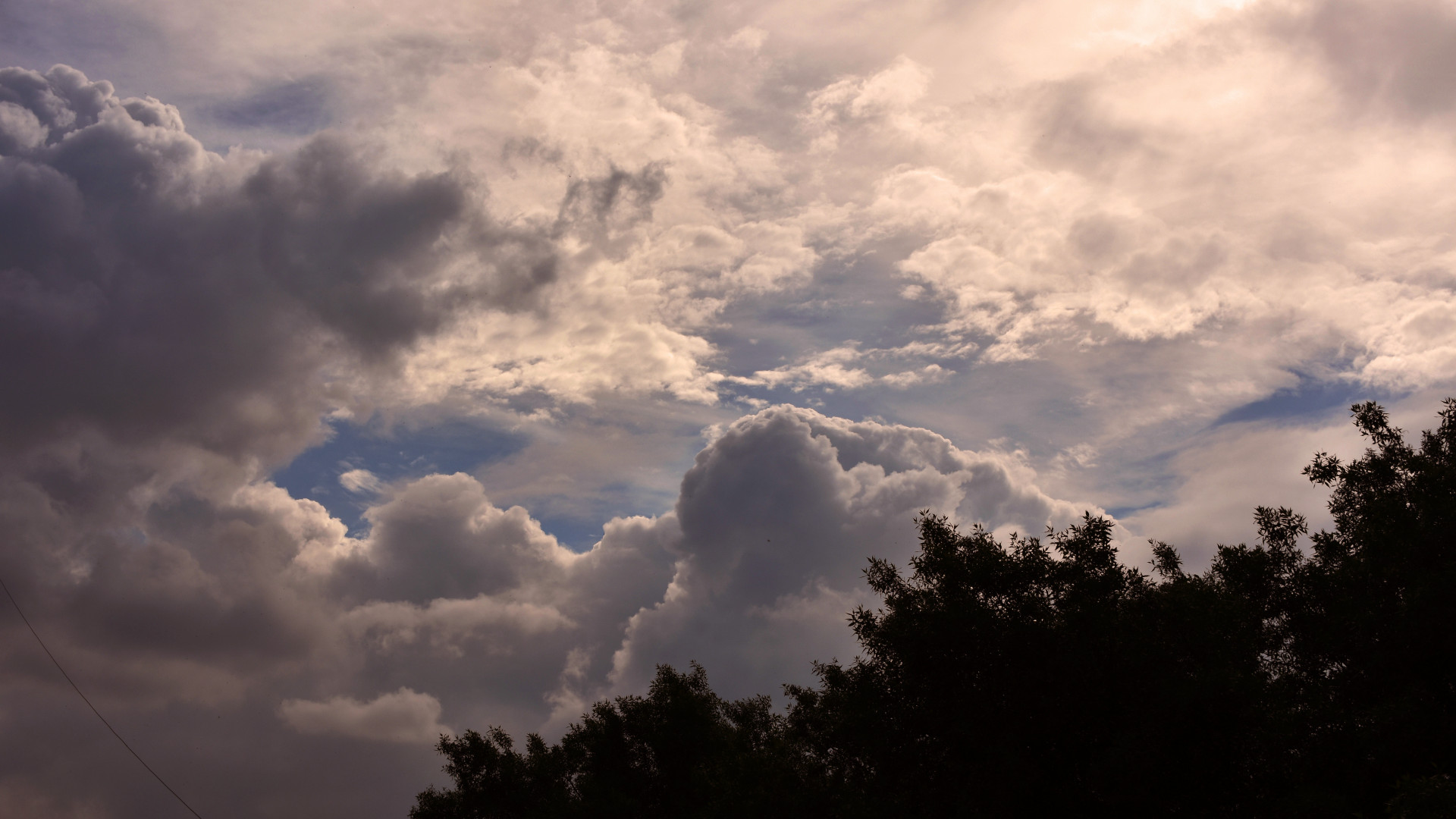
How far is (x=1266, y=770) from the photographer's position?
25.4 metres

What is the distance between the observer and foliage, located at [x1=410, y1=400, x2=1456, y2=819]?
25.1 metres

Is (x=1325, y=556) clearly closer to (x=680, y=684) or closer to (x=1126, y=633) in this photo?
(x=1126, y=633)

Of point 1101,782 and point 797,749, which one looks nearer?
point 1101,782

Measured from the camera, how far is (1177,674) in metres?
26.2

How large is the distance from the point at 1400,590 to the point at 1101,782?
12587 millimetres

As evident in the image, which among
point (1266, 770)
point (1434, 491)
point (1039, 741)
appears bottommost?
point (1266, 770)

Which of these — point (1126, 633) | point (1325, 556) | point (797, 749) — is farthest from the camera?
point (797, 749)

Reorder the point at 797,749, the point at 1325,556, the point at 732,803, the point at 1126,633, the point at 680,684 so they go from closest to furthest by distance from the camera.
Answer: the point at 1126,633
the point at 1325,556
the point at 732,803
the point at 797,749
the point at 680,684

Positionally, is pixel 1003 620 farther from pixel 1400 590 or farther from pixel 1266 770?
pixel 1400 590

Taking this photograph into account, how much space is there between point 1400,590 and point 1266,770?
8.00 meters

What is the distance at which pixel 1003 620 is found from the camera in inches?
1101

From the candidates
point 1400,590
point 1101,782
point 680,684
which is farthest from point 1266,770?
point 680,684

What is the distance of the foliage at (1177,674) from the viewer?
25109mm

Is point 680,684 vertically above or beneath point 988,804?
above
